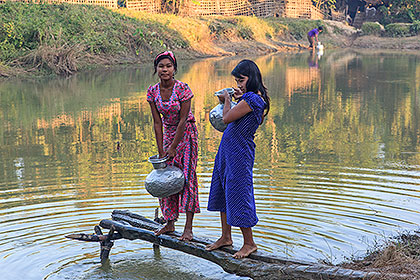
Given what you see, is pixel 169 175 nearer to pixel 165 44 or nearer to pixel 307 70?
pixel 307 70

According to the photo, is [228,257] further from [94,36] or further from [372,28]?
[372,28]

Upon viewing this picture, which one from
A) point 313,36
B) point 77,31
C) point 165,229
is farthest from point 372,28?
point 165,229

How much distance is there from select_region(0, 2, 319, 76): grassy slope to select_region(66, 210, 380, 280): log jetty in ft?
47.7

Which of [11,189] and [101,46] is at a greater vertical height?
[101,46]

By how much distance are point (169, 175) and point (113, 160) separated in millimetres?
3897

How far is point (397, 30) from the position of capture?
38.4 metres

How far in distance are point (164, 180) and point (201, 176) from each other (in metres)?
2.85

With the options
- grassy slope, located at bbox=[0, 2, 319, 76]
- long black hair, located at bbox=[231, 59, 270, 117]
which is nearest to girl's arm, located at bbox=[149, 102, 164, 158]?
long black hair, located at bbox=[231, 59, 270, 117]

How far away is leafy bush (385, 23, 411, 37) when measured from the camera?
1503 inches

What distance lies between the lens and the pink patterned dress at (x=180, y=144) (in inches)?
185

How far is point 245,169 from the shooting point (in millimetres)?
4301

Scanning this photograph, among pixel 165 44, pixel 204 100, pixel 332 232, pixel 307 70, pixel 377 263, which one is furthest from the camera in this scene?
pixel 165 44

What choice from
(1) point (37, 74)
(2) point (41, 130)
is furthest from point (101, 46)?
(2) point (41, 130)

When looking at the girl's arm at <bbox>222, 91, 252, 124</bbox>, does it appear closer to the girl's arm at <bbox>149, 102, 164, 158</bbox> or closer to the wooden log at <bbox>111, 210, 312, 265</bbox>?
the girl's arm at <bbox>149, 102, 164, 158</bbox>
